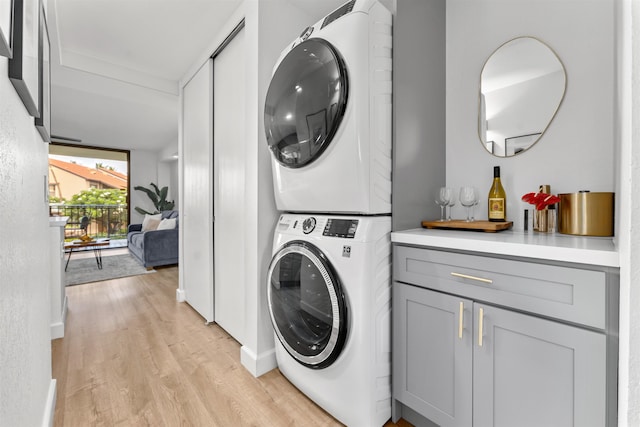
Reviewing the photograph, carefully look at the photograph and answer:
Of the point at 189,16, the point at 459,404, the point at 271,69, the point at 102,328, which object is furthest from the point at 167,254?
the point at 459,404

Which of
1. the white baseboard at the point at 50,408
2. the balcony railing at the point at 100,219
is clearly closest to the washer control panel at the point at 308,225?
the white baseboard at the point at 50,408

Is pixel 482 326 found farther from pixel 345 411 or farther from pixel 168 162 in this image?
pixel 168 162

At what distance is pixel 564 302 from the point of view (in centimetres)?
86

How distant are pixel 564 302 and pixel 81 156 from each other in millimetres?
8980

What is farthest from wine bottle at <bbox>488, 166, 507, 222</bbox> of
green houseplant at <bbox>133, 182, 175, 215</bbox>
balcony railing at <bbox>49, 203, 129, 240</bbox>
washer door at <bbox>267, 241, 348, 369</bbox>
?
balcony railing at <bbox>49, 203, 129, 240</bbox>

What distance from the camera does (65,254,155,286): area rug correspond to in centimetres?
395

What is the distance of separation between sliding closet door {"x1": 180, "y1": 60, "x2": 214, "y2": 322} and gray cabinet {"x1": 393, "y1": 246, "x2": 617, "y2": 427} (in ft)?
6.14

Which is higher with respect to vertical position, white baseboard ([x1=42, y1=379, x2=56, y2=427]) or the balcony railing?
the balcony railing

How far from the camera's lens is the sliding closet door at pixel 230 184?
2086 mm

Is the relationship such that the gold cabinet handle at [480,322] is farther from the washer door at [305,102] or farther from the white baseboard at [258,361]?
the white baseboard at [258,361]

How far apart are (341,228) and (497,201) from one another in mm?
855

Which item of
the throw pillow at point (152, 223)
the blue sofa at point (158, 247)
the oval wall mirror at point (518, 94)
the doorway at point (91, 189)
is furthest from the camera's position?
the doorway at point (91, 189)

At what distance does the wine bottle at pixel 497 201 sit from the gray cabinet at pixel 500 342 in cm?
55

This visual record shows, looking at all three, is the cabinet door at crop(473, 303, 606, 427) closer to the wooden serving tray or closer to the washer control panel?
the wooden serving tray
